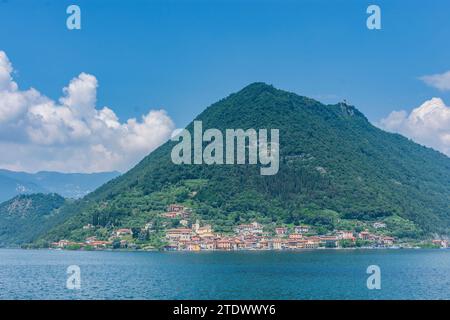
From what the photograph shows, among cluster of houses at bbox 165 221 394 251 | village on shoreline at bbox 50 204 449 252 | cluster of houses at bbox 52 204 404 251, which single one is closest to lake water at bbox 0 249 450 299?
cluster of houses at bbox 165 221 394 251

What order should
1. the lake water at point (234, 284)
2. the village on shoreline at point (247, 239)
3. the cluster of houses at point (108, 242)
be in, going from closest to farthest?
the lake water at point (234, 284) < the village on shoreline at point (247, 239) < the cluster of houses at point (108, 242)

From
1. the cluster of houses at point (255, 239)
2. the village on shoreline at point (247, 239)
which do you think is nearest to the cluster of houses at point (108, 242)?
the village on shoreline at point (247, 239)

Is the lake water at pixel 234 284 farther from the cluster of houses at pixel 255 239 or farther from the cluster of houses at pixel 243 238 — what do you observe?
the cluster of houses at pixel 243 238

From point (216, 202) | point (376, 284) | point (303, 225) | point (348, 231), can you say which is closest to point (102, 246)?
point (216, 202)

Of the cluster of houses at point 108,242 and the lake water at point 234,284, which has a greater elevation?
the cluster of houses at point 108,242

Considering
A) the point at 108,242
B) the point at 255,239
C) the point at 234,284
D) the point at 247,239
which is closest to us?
the point at 234,284

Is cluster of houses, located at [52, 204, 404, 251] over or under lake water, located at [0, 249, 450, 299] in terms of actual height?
over

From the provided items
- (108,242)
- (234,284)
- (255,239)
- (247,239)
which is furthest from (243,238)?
(234,284)

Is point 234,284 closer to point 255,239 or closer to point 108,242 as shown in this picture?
point 255,239

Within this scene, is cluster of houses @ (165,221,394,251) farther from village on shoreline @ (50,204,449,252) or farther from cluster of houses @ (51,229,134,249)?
cluster of houses @ (51,229,134,249)
